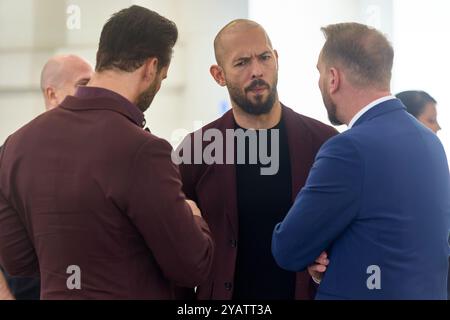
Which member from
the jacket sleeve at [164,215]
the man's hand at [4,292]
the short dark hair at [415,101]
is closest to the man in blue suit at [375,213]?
the jacket sleeve at [164,215]

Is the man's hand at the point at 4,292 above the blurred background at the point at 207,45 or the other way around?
the other way around

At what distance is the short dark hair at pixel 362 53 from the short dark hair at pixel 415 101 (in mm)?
1175

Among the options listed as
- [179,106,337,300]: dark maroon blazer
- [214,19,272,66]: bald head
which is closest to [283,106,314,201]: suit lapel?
[179,106,337,300]: dark maroon blazer

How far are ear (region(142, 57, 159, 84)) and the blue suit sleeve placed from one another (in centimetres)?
41

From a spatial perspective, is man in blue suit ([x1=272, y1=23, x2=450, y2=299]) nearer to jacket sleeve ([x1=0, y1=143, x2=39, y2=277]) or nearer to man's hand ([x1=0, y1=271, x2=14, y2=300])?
jacket sleeve ([x1=0, y1=143, x2=39, y2=277])

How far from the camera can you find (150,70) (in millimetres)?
1329

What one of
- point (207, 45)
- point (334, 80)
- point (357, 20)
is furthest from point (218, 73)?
point (207, 45)

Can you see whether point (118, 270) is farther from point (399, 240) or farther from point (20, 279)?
point (20, 279)

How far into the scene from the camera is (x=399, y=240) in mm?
1293

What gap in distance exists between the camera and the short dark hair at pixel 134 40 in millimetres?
1299

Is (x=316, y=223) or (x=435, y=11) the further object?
(x=435, y=11)

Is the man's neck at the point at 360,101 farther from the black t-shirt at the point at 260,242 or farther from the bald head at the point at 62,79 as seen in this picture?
the bald head at the point at 62,79
